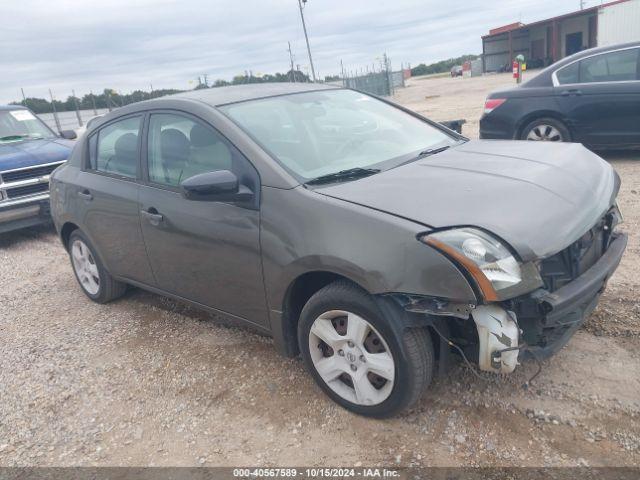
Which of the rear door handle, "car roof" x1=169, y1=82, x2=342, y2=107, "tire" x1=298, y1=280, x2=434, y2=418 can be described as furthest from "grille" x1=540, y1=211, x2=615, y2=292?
the rear door handle

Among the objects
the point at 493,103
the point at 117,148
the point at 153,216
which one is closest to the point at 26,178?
the point at 117,148

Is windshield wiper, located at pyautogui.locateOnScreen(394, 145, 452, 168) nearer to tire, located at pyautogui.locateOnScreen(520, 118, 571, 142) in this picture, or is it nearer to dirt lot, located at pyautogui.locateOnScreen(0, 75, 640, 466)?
dirt lot, located at pyautogui.locateOnScreen(0, 75, 640, 466)

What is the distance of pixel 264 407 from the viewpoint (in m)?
3.10

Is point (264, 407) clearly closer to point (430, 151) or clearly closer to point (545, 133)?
point (430, 151)

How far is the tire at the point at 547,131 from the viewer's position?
750 centimetres

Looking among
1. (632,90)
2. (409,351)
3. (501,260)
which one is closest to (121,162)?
(409,351)

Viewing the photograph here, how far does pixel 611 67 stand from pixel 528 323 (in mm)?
6156

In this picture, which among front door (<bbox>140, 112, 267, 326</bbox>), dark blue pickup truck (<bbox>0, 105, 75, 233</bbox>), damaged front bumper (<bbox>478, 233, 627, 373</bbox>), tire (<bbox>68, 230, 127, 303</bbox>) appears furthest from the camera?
dark blue pickup truck (<bbox>0, 105, 75, 233</bbox>)

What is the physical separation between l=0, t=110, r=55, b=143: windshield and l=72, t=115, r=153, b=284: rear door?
488 cm

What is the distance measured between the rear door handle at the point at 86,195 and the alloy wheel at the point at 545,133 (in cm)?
604

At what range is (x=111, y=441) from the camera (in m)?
2.99

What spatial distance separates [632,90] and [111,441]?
282 inches

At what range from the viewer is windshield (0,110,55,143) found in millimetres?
8461

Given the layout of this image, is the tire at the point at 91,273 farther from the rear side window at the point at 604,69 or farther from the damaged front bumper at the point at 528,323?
the rear side window at the point at 604,69
